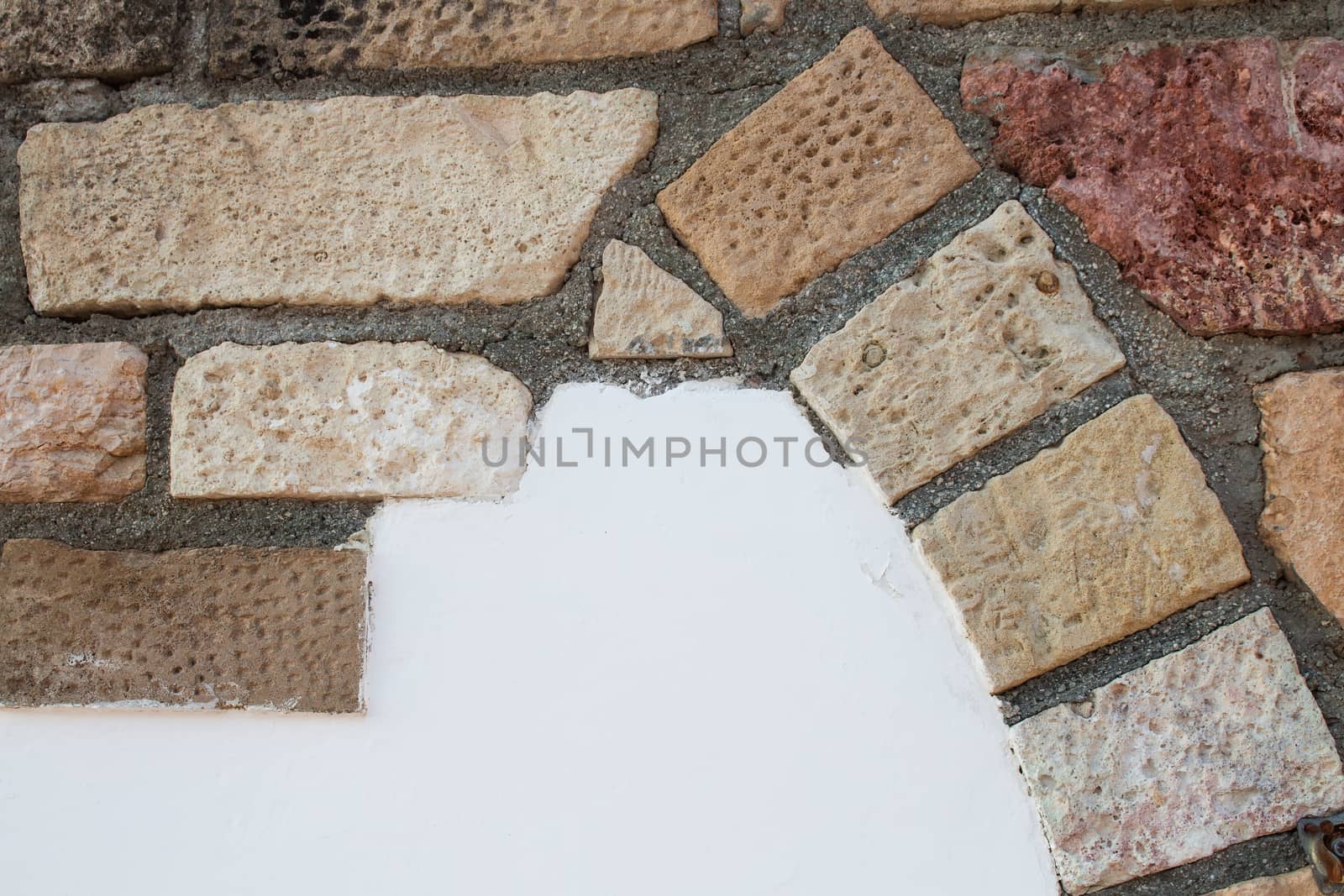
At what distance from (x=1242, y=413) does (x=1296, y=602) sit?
0.19 meters

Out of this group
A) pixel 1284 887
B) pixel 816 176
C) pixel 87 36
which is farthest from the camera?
pixel 87 36

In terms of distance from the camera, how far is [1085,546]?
1.01 meters

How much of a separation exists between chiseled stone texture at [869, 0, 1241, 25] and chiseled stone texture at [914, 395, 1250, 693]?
430 mm

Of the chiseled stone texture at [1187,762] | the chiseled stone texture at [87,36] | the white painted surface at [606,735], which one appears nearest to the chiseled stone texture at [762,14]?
the white painted surface at [606,735]

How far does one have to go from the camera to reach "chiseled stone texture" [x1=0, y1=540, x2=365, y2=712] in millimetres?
1080

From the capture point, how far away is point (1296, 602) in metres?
0.99

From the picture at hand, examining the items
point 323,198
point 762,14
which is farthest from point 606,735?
point 762,14

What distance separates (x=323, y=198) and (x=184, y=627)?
494 millimetres

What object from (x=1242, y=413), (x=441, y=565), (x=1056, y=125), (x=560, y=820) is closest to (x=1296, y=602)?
(x=1242, y=413)

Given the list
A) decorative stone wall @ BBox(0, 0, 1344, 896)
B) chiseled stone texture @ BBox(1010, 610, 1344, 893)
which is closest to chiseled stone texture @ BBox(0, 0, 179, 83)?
decorative stone wall @ BBox(0, 0, 1344, 896)

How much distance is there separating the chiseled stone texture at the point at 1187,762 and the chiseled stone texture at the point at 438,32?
826 mm

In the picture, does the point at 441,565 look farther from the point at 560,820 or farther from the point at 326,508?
the point at 560,820

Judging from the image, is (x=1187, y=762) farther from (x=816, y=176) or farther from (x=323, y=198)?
(x=323, y=198)

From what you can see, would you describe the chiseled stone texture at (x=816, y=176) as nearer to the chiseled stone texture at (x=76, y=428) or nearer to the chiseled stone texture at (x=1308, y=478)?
the chiseled stone texture at (x=1308, y=478)
